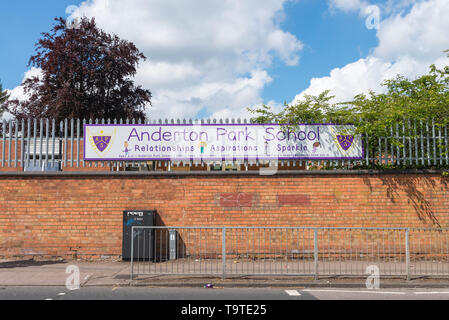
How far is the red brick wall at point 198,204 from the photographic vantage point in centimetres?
1016

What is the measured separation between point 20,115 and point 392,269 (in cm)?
2392

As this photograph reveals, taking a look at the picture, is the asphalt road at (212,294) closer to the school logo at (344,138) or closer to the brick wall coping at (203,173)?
the brick wall coping at (203,173)

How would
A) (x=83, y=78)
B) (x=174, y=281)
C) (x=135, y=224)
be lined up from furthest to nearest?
1. (x=83, y=78)
2. (x=135, y=224)
3. (x=174, y=281)

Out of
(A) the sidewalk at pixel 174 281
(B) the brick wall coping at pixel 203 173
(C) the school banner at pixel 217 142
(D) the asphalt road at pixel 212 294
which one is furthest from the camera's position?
(C) the school banner at pixel 217 142

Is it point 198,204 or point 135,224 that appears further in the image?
point 198,204

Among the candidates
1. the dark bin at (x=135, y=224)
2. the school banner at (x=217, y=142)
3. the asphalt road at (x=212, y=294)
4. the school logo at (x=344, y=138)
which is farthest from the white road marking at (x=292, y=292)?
the school logo at (x=344, y=138)

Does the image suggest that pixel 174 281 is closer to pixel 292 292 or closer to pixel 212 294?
pixel 212 294

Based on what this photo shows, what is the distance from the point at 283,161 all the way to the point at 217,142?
6.42ft

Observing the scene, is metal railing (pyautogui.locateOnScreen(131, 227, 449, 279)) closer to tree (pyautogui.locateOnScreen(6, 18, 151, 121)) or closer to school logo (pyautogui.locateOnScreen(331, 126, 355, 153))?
school logo (pyautogui.locateOnScreen(331, 126, 355, 153))

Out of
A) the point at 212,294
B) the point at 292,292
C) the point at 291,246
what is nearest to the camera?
the point at 212,294

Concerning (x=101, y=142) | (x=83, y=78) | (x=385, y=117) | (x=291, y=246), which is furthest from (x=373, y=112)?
(x=83, y=78)

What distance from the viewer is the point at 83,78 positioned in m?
24.8

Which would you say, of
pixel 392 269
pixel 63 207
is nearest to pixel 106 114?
pixel 63 207

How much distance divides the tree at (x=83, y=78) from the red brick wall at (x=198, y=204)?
46.0ft
